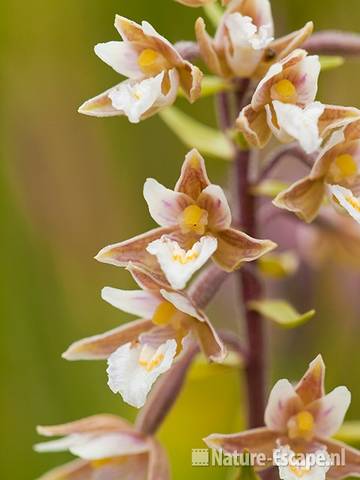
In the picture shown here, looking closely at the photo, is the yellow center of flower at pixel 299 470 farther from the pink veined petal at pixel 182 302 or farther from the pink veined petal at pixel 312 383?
the pink veined petal at pixel 182 302

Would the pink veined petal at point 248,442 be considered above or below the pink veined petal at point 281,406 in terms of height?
below

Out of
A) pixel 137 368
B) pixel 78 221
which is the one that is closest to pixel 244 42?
pixel 137 368

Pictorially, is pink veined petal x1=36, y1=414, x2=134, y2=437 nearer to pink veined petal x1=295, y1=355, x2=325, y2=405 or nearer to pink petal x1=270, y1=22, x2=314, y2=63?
pink veined petal x1=295, y1=355, x2=325, y2=405

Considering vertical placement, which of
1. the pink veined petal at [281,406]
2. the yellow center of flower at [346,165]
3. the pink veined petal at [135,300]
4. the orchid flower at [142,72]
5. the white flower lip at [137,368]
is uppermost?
the orchid flower at [142,72]

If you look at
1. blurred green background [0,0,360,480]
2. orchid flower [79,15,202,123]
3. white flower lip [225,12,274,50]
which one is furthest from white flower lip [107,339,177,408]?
blurred green background [0,0,360,480]

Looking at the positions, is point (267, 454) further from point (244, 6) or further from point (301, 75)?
point (244, 6)

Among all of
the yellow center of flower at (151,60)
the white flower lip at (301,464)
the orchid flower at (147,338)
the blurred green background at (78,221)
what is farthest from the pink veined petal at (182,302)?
the blurred green background at (78,221)

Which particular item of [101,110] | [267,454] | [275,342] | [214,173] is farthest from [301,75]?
[214,173]

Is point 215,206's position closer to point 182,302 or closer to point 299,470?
point 182,302
